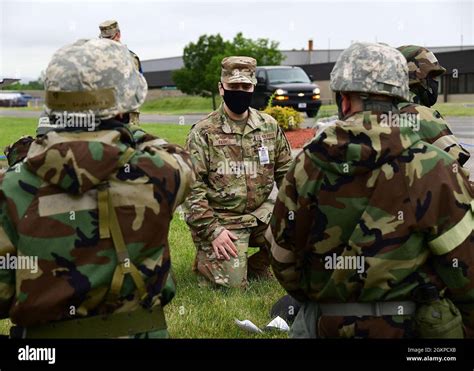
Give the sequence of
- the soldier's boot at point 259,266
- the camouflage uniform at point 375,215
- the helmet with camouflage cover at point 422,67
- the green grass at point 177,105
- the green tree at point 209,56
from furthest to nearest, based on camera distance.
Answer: the green grass at point 177,105
the green tree at point 209,56
the soldier's boot at point 259,266
the helmet with camouflage cover at point 422,67
the camouflage uniform at point 375,215

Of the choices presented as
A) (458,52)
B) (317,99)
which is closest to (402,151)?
(317,99)

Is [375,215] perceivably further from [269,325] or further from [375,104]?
[269,325]

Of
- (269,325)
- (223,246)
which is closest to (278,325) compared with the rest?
(269,325)

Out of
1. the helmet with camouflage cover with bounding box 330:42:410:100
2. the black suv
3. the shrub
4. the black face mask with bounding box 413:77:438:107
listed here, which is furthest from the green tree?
the helmet with camouflage cover with bounding box 330:42:410:100

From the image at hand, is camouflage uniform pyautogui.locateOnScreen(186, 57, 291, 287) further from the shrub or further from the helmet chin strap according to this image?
the shrub

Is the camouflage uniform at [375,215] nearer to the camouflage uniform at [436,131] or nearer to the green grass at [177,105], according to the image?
the camouflage uniform at [436,131]

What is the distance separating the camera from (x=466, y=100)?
34969 mm

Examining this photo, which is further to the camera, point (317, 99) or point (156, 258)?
point (317, 99)

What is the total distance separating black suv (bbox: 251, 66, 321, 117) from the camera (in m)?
23.2

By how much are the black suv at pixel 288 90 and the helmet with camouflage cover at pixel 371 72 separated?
62.6 ft

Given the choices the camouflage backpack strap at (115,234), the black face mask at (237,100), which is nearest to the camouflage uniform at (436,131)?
the camouflage backpack strap at (115,234)

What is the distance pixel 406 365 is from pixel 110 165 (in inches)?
70.3

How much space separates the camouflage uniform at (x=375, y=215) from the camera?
3.34m

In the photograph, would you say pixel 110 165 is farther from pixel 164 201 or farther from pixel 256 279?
pixel 256 279
